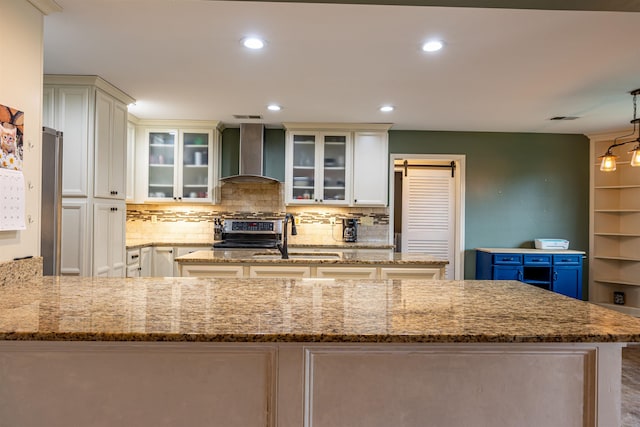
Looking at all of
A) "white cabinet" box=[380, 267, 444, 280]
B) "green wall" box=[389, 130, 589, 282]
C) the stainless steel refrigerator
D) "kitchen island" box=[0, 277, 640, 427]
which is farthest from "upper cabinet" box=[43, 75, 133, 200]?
"green wall" box=[389, 130, 589, 282]

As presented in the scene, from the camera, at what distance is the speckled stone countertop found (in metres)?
1.09

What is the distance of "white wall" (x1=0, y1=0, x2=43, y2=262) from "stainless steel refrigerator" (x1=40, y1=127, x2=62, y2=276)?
430 millimetres

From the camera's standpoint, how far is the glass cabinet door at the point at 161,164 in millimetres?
4879

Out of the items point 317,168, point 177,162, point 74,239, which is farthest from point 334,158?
point 74,239

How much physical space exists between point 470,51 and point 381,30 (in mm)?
692

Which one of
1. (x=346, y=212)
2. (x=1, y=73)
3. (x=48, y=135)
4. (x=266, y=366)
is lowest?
(x=266, y=366)

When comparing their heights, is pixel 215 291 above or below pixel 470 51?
below

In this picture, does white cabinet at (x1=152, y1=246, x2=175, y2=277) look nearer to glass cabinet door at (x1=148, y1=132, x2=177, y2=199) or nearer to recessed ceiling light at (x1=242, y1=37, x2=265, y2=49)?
glass cabinet door at (x1=148, y1=132, x2=177, y2=199)

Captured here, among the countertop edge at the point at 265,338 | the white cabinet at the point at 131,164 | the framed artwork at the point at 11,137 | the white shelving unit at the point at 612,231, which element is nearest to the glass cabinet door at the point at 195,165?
the white cabinet at the point at 131,164

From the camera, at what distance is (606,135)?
203 inches

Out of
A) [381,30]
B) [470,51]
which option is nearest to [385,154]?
[470,51]

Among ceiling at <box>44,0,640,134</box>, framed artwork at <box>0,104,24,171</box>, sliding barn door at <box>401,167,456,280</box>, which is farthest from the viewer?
sliding barn door at <box>401,167,456,280</box>

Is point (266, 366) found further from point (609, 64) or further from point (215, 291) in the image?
point (609, 64)

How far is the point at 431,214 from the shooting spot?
5.55m
